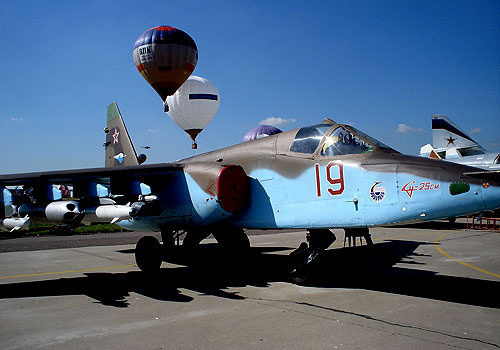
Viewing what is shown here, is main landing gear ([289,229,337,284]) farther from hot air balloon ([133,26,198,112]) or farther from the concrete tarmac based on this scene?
hot air balloon ([133,26,198,112])

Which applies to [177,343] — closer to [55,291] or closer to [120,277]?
[55,291]

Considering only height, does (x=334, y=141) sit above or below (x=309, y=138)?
below

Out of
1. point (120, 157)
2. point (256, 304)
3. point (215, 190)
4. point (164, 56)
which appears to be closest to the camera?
point (256, 304)

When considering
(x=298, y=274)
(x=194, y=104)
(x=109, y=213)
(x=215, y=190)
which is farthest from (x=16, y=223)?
(x=194, y=104)

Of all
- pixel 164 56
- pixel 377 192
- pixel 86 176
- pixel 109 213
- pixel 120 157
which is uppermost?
pixel 164 56

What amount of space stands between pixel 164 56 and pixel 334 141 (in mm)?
14871

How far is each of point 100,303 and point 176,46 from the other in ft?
51.8

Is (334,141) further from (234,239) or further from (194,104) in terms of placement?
(194,104)

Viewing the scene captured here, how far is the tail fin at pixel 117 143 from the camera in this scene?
13430mm

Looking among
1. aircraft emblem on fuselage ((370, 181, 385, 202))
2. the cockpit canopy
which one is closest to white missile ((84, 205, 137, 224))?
the cockpit canopy

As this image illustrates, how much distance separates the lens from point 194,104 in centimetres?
2420

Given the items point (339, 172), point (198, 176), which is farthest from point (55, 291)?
point (339, 172)

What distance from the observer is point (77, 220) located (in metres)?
8.43

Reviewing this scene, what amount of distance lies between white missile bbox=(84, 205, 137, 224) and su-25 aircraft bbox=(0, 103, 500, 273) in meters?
0.02
